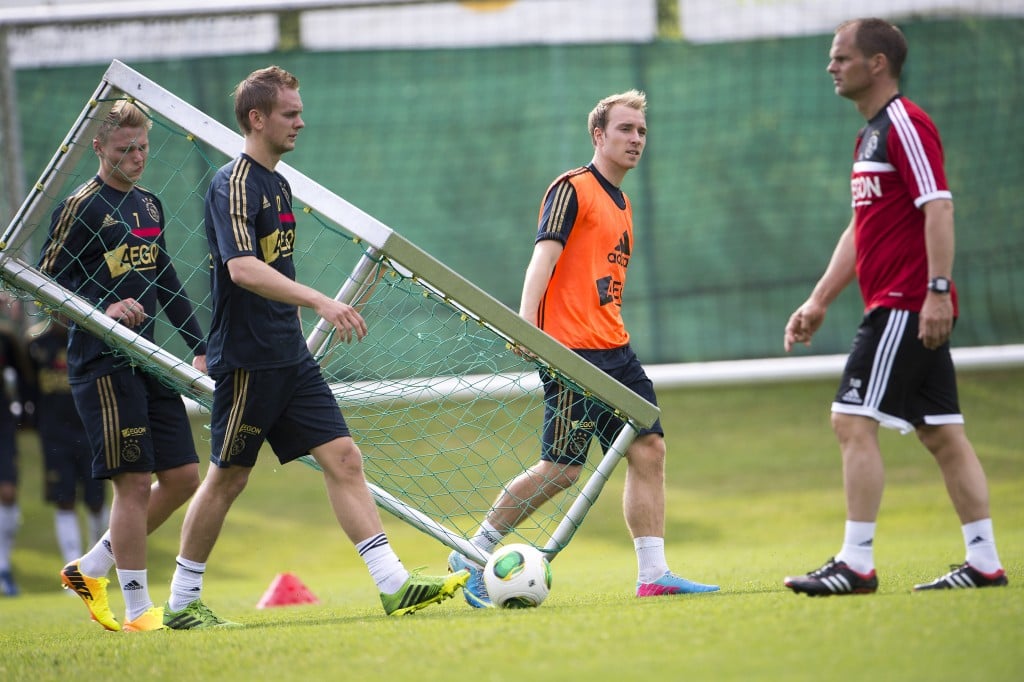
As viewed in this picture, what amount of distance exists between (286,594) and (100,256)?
244cm

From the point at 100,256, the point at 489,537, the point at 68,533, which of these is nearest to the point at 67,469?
the point at 68,533

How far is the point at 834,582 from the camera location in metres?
4.59

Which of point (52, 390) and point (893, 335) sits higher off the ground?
point (893, 335)

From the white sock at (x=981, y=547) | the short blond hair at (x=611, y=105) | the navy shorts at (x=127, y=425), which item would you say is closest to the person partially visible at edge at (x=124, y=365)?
the navy shorts at (x=127, y=425)

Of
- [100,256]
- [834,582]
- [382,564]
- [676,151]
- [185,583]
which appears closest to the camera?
[834,582]

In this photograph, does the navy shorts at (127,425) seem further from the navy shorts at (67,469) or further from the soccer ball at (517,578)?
the navy shorts at (67,469)

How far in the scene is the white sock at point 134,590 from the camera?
5.68m

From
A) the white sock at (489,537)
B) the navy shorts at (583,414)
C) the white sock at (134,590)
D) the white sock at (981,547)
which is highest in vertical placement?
the navy shorts at (583,414)

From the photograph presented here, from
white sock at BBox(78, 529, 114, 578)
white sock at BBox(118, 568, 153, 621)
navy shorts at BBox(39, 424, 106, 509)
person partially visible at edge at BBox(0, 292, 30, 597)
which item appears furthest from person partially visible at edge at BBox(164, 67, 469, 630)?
navy shorts at BBox(39, 424, 106, 509)

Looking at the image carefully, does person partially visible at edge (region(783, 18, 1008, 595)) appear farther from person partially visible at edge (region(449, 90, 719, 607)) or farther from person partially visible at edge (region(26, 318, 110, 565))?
person partially visible at edge (region(26, 318, 110, 565))

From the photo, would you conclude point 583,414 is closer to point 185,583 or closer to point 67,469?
point 185,583

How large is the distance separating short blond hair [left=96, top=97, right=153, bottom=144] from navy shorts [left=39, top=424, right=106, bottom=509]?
5.65m

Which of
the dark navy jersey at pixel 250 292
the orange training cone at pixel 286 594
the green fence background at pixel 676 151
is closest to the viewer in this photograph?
the dark navy jersey at pixel 250 292

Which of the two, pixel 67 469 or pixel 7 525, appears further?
pixel 67 469
